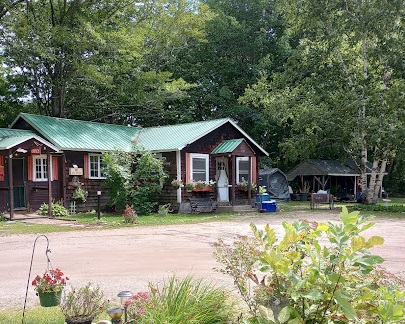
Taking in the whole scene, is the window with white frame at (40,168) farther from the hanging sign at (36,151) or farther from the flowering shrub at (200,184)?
the flowering shrub at (200,184)

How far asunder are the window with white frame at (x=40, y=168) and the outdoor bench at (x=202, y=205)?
21.0ft

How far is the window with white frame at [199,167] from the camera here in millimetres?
19719

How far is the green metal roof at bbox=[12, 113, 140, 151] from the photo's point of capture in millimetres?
18844

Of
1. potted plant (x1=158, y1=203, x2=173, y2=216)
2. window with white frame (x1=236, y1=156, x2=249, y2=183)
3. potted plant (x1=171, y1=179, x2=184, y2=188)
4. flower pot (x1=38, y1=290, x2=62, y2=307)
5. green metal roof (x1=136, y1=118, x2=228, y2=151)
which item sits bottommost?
potted plant (x1=158, y1=203, x2=173, y2=216)

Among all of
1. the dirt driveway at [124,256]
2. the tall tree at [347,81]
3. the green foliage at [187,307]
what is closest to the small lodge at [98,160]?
the tall tree at [347,81]

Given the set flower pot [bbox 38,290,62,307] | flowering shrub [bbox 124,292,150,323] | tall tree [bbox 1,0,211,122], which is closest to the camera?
flowering shrub [bbox 124,292,150,323]

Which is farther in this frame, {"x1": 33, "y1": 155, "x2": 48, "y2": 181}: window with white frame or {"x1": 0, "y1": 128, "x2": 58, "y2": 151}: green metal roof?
{"x1": 33, "y1": 155, "x2": 48, "y2": 181}: window with white frame

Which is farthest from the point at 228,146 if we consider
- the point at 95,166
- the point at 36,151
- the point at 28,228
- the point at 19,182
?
the point at 28,228

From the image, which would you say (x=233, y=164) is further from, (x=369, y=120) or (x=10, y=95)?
(x=10, y=95)

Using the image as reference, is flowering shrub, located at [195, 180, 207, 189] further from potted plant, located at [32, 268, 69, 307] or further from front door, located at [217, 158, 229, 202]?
potted plant, located at [32, 268, 69, 307]

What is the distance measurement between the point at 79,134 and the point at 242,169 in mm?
8067

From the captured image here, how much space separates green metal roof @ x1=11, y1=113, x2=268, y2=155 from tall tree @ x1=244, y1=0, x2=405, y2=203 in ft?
16.1

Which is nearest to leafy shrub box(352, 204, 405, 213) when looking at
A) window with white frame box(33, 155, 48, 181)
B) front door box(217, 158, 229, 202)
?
front door box(217, 158, 229, 202)

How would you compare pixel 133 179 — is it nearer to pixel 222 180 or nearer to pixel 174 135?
pixel 174 135
